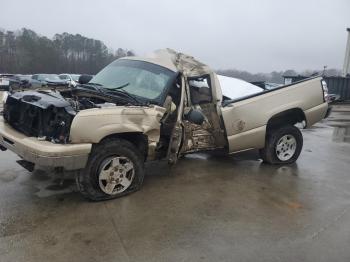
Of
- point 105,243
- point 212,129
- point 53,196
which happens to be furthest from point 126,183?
point 212,129

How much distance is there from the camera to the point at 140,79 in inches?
224

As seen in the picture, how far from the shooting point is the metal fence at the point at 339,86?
26.2 meters

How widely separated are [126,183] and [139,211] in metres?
0.55

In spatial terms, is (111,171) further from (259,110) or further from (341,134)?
(341,134)

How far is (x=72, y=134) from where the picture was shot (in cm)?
433

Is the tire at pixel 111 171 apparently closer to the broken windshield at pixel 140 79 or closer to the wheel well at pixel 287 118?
the broken windshield at pixel 140 79

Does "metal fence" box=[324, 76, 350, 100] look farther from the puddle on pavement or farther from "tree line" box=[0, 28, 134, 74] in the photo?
"tree line" box=[0, 28, 134, 74]

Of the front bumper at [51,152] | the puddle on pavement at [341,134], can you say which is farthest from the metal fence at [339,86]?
the front bumper at [51,152]

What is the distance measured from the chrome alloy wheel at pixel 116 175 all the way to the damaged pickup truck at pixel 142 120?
0.04ft

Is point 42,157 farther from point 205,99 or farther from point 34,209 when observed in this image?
point 205,99

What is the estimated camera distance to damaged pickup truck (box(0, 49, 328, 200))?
4.43 metres

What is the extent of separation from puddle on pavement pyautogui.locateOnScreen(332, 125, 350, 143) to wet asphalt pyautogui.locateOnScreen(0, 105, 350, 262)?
153 inches

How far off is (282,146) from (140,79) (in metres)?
2.99

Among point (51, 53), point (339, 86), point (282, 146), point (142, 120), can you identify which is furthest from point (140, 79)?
point (51, 53)
